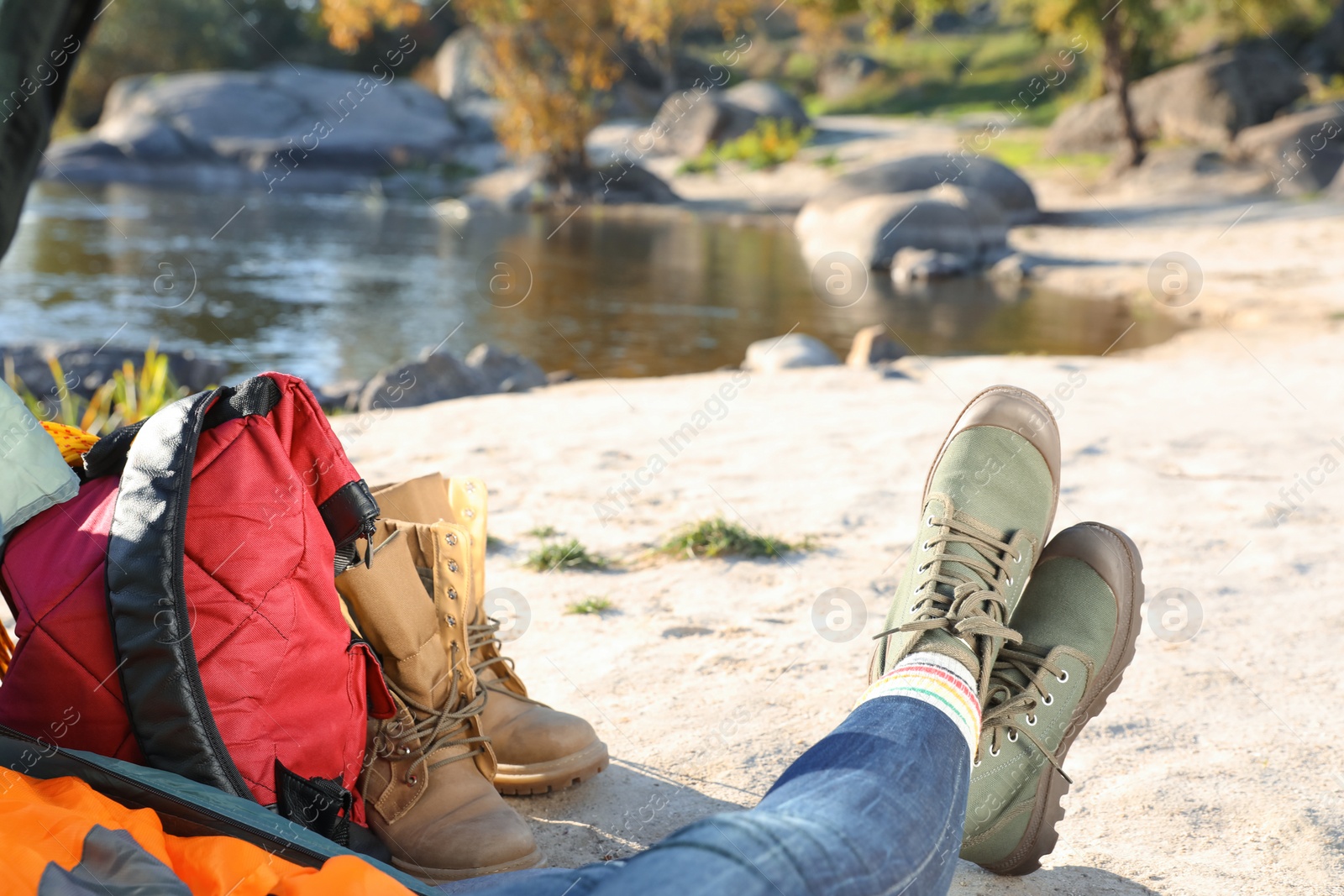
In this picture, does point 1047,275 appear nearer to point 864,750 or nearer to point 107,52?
point 864,750

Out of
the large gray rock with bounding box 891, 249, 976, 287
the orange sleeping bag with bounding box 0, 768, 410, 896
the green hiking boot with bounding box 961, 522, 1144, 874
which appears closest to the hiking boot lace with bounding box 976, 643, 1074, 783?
the green hiking boot with bounding box 961, 522, 1144, 874

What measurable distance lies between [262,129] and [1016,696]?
75.9 feet

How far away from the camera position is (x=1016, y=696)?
66.3 inches

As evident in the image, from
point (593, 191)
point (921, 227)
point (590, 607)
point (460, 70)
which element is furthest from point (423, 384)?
point (460, 70)

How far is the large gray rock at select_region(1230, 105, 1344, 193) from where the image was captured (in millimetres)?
13953

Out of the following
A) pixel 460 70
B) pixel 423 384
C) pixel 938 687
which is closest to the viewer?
pixel 938 687

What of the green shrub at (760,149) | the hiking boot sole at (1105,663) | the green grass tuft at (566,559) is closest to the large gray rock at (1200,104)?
the green shrub at (760,149)

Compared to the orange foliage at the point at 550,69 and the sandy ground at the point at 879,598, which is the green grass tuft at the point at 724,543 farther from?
the orange foliage at the point at 550,69

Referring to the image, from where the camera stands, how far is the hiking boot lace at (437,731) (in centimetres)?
166

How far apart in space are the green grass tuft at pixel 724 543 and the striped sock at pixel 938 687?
125 centimetres

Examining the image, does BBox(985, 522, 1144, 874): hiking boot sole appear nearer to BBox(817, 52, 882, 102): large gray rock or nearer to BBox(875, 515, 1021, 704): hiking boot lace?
BBox(875, 515, 1021, 704): hiking boot lace

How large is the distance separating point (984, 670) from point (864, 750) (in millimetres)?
437

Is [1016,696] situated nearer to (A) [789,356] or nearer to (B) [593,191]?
(A) [789,356]

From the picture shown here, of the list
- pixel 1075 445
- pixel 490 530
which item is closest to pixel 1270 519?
pixel 1075 445
